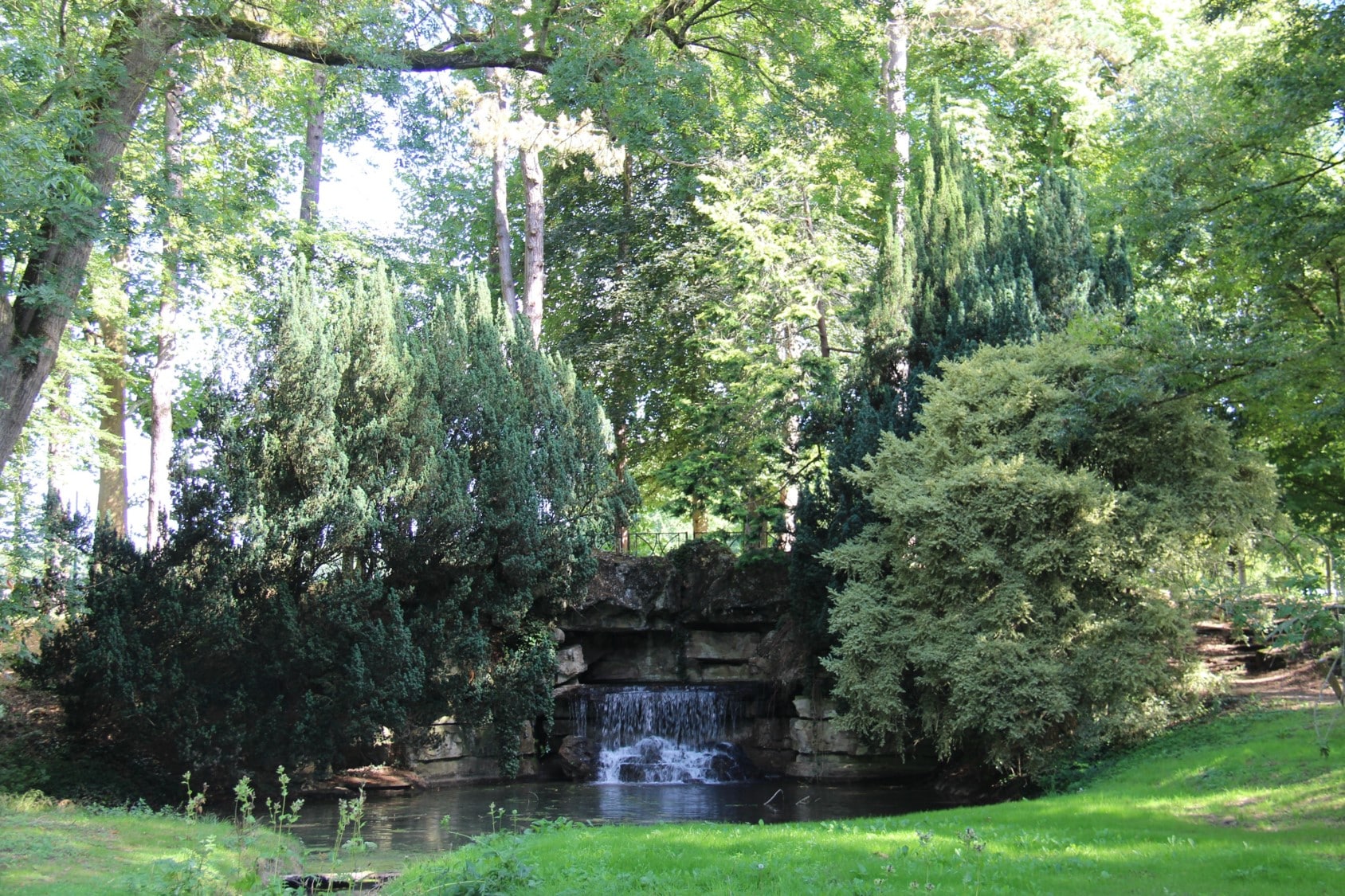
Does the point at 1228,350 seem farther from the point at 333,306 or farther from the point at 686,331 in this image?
the point at 686,331

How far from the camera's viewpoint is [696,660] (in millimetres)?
19344

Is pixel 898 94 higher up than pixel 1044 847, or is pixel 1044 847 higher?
pixel 898 94

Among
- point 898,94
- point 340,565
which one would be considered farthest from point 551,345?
point 898,94

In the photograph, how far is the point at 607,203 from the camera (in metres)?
25.2

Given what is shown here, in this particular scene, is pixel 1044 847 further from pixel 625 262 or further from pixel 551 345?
pixel 625 262

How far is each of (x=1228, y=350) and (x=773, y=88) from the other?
17.5 feet

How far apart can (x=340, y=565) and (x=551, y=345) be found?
24.9 ft

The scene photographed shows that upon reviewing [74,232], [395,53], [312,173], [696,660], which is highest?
[312,173]

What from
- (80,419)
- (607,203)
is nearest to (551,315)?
(607,203)

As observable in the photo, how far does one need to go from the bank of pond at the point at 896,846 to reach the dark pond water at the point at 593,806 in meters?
0.19

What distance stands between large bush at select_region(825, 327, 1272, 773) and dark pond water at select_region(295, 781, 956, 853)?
1.31 meters

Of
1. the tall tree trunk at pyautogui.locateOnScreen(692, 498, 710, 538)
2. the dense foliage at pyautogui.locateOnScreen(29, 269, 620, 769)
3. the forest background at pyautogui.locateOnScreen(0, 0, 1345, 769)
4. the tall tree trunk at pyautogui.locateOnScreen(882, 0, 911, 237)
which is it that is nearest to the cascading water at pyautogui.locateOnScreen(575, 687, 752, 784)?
the dense foliage at pyautogui.locateOnScreen(29, 269, 620, 769)

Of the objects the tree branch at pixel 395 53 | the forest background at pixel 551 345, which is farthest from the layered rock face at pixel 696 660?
the tree branch at pixel 395 53

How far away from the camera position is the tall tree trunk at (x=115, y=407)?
62.4ft
